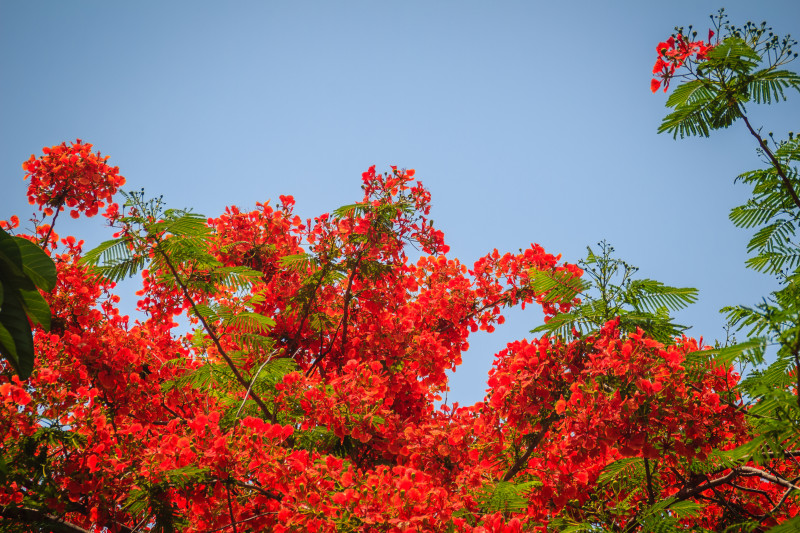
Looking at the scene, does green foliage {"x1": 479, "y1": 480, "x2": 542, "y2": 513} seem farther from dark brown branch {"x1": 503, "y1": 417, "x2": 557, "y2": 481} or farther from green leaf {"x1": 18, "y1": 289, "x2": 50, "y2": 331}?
green leaf {"x1": 18, "y1": 289, "x2": 50, "y2": 331}

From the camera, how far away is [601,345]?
4.17 meters

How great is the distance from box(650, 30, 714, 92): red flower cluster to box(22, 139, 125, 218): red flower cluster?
6269mm

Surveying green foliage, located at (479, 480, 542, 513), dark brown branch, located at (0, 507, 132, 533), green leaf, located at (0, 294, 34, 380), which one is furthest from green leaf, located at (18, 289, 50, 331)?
green foliage, located at (479, 480, 542, 513)

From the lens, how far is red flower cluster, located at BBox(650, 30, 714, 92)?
3791mm

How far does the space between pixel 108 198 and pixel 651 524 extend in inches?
270

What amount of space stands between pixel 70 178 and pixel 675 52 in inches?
260

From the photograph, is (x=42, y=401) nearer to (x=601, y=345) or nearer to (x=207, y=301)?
(x=207, y=301)

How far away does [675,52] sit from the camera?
385cm

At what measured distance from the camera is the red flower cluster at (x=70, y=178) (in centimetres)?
654

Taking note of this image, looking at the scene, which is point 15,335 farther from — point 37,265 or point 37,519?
point 37,519

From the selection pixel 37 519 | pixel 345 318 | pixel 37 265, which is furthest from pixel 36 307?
pixel 345 318

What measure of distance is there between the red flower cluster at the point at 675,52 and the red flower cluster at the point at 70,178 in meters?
6.27

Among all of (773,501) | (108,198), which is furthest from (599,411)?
(108,198)

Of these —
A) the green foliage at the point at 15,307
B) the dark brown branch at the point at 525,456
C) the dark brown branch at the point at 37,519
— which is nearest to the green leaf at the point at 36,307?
the green foliage at the point at 15,307
